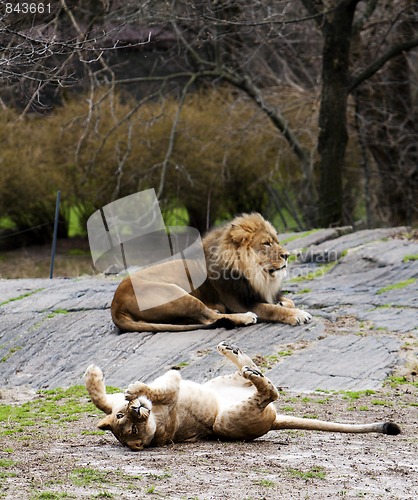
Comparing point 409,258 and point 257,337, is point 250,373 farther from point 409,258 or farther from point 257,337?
point 409,258

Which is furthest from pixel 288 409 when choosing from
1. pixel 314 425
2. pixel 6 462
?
pixel 6 462

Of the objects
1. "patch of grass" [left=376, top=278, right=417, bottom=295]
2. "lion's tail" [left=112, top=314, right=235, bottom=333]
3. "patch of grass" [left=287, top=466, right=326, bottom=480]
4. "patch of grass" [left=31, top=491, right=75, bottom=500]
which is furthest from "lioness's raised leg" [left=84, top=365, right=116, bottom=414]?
"patch of grass" [left=376, top=278, right=417, bottom=295]

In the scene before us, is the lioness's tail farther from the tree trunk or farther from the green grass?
the green grass

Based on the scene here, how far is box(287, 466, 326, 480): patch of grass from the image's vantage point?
515 centimetres

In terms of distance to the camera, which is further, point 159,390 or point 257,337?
point 257,337

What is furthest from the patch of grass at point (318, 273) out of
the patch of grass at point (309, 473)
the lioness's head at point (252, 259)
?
the patch of grass at point (309, 473)

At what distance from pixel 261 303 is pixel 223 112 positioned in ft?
43.7

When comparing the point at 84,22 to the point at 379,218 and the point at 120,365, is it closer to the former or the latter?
the point at 379,218

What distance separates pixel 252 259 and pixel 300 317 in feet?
2.62

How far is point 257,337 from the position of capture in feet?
31.7

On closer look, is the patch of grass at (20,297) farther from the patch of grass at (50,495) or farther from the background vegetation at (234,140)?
the background vegetation at (234,140)

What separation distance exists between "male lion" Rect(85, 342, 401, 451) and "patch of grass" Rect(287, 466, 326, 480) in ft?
2.25

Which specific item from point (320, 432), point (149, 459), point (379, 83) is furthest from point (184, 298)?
point (379, 83)

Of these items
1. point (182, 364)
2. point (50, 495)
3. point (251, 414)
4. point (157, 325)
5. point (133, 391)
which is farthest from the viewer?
point (157, 325)
